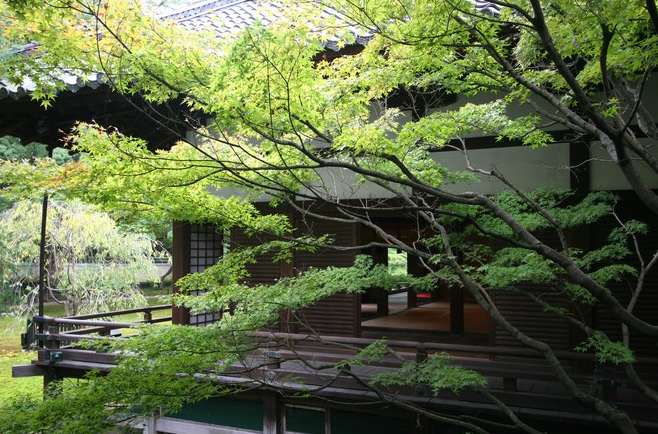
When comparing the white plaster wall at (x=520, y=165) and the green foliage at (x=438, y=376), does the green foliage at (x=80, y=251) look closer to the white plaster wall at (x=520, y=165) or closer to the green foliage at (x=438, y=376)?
the white plaster wall at (x=520, y=165)

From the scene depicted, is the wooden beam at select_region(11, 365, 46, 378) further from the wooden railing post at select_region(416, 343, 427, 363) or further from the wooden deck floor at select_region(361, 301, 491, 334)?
the wooden railing post at select_region(416, 343, 427, 363)

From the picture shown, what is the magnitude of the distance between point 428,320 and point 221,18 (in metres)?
8.78

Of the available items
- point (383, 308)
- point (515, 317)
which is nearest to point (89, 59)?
point (515, 317)

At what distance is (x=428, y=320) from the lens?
13.0 m

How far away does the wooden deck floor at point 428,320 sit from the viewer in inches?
456

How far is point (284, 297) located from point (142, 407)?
5.30 ft

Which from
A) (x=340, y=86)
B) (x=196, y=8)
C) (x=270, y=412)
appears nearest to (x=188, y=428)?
(x=270, y=412)

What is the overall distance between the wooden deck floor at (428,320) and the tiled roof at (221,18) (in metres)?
6.55

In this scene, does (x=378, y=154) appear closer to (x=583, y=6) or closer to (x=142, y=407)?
(x=583, y=6)

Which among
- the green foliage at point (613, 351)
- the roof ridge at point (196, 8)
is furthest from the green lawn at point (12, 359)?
the green foliage at point (613, 351)

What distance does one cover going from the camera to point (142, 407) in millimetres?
4629

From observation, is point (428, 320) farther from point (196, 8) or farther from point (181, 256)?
point (196, 8)

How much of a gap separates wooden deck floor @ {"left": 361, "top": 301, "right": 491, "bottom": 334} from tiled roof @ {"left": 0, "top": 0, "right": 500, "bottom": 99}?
655 centimetres

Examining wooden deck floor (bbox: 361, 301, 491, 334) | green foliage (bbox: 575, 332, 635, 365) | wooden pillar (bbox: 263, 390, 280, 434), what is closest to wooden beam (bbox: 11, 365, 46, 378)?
wooden pillar (bbox: 263, 390, 280, 434)
